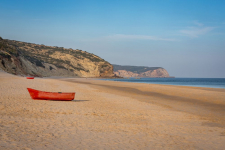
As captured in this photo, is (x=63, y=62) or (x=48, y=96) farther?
(x=63, y=62)

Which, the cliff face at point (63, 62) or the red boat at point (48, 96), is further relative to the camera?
the cliff face at point (63, 62)

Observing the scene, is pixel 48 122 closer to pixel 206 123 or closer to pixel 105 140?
pixel 105 140

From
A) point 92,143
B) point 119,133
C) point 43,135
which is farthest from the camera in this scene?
point 119,133

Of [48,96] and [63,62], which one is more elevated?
[63,62]

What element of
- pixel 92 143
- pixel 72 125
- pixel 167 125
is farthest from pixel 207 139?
pixel 72 125

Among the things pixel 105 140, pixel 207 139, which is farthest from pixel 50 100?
pixel 207 139

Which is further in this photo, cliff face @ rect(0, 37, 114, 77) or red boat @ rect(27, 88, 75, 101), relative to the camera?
cliff face @ rect(0, 37, 114, 77)

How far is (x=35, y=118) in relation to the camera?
330 inches

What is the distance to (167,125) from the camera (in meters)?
8.23

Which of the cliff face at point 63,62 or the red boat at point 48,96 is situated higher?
the cliff face at point 63,62

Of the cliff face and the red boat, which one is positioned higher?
the cliff face

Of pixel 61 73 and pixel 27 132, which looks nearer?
pixel 27 132

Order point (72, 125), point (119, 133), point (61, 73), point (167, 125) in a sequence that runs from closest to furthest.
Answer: point (119, 133) < point (72, 125) < point (167, 125) < point (61, 73)

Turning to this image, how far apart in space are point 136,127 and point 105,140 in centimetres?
208
